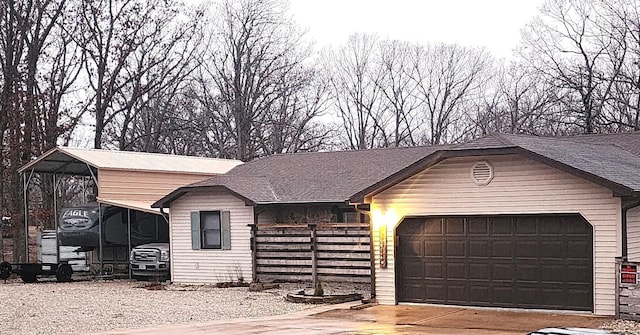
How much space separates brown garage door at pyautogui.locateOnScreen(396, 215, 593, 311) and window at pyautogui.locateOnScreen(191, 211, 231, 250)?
7045mm

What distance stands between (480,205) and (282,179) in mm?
9567

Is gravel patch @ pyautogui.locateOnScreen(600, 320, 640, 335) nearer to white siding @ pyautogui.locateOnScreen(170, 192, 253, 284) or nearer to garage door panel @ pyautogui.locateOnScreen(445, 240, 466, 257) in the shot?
garage door panel @ pyautogui.locateOnScreen(445, 240, 466, 257)

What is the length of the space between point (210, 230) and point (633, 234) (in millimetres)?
12056

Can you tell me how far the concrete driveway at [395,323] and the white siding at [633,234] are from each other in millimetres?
1390

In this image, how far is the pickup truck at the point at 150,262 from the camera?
26.0 meters

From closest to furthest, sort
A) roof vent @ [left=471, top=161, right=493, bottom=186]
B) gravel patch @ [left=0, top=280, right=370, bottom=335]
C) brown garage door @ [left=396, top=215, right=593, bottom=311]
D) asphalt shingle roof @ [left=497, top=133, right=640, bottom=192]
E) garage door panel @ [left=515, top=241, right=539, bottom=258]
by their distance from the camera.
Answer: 1. asphalt shingle roof @ [left=497, top=133, right=640, bottom=192]
2. brown garage door @ [left=396, top=215, right=593, bottom=311]
3. gravel patch @ [left=0, top=280, right=370, bottom=335]
4. garage door panel @ [left=515, top=241, right=539, bottom=258]
5. roof vent @ [left=471, top=161, right=493, bottom=186]

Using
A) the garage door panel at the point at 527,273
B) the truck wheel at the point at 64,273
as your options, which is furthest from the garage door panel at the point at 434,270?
the truck wheel at the point at 64,273

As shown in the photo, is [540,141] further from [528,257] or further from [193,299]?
[193,299]

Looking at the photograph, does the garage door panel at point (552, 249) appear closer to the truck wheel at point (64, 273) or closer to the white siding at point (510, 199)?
the white siding at point (510, 199)

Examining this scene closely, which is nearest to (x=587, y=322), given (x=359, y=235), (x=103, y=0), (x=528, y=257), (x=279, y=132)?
(x=528, y=257)

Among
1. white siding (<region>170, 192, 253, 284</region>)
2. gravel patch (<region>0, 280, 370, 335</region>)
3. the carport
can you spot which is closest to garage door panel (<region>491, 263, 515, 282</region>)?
gravel patch (<region>0, 280, 370, 335</region>)

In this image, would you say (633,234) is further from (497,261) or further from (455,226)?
(455,226)

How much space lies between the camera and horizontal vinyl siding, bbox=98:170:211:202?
27.5m

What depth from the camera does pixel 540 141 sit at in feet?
56.9
